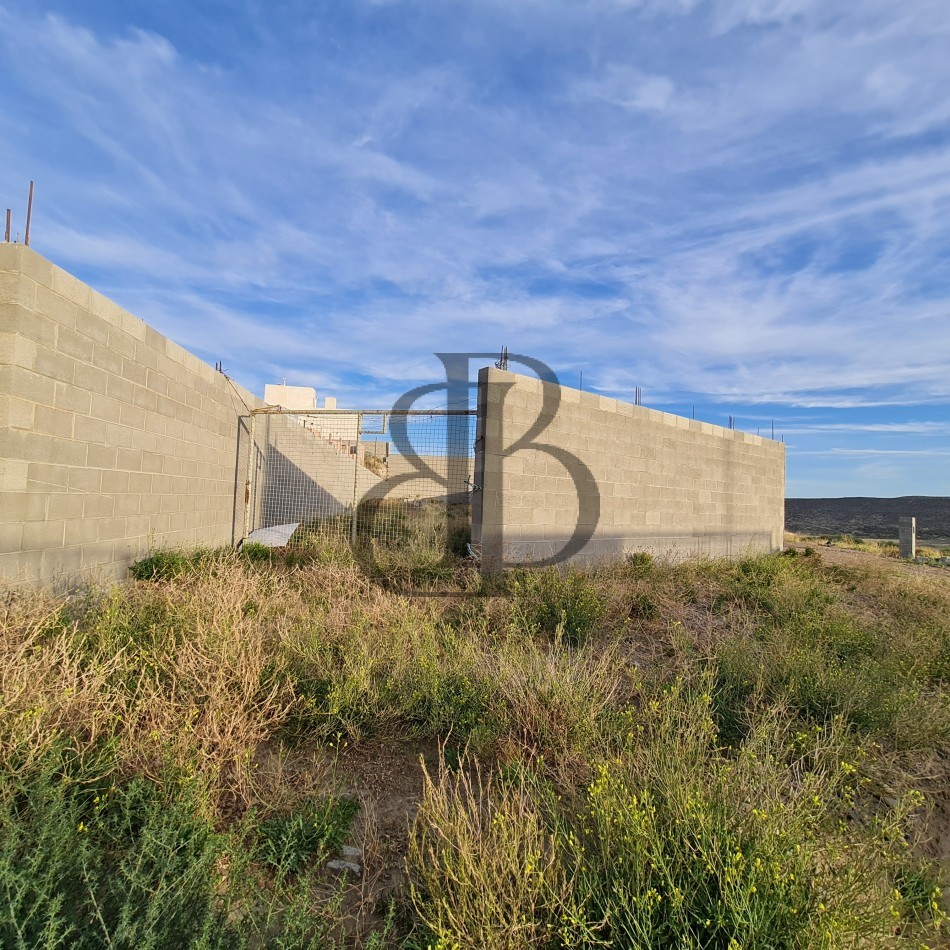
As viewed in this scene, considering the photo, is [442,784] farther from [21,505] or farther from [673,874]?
[21,505]

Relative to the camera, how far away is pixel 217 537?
8523 mm

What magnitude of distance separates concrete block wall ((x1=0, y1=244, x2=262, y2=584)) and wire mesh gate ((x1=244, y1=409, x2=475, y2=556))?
2.00 meters

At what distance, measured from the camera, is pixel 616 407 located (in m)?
8.87

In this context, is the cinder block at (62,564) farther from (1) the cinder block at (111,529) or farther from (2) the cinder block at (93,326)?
(2) the cinder block at (93,326)

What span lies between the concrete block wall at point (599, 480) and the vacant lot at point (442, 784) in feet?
9.27

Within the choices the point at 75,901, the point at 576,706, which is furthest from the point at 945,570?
the point at 75,901

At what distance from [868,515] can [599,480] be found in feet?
102

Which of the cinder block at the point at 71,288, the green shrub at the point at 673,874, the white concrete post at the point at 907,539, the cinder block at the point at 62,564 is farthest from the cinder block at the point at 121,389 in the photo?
the white concrete post at the point at 907,539

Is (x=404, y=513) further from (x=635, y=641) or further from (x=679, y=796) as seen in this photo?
(x=679, y=796)

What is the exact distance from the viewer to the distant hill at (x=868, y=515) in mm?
26797

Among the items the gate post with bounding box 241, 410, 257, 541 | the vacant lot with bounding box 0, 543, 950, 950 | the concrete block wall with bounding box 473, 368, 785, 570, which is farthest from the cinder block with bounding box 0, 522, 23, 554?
the gate post with bounding box 241, 410, 257, 541

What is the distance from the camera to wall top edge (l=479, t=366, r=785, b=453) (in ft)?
24.1

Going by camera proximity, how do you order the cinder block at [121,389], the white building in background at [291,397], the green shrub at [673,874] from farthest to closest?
the white building in background at [291,397]
the cinder block at [121,389]
the green shrub at [673,874]

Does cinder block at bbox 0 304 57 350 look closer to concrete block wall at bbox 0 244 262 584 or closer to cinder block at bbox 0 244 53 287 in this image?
concrete block wall at bbox 0 244 262 584
